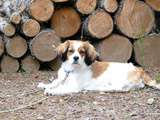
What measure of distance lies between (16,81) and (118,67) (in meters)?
1.35

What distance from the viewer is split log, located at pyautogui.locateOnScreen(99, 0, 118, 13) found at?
7.01 metres

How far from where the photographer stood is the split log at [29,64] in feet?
24.1

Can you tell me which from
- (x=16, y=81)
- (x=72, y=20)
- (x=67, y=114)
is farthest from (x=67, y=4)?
(x=67, y=114)

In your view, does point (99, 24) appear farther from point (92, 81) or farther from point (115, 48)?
point (92, 81)

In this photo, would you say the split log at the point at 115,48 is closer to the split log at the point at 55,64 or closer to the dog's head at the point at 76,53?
the split log at the point at 55,64

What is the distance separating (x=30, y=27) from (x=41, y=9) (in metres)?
0.29

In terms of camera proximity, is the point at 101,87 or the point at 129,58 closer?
the point at 101,87

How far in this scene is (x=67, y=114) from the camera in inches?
195

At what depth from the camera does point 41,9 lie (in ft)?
22.9

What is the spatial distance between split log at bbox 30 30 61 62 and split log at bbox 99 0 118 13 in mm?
757

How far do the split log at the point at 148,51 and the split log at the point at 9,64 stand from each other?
1650 millimetres

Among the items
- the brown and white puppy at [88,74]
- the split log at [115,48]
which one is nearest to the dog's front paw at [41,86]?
the brown and white puppy at [88,74]

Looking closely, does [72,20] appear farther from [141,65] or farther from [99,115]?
[99,115]

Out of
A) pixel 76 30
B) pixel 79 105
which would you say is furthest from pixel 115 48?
pixel 79 105
